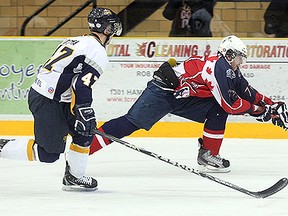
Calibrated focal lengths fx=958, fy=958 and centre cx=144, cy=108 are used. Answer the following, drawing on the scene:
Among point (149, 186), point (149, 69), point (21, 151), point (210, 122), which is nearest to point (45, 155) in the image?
point (21, 151)

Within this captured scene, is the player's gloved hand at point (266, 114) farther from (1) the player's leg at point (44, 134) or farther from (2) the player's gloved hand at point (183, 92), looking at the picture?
(1) the player's leg at point (44, 134)

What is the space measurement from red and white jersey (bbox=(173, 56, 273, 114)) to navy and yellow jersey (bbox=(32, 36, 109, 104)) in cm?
88

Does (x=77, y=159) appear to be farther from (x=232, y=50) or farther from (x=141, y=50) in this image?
(x=141, y=50)

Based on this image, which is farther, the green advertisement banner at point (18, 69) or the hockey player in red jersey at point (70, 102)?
the green advertisement banner at point (18, 69)

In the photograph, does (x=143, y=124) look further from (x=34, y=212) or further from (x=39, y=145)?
(x=34, y=212)

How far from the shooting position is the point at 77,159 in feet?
14.4

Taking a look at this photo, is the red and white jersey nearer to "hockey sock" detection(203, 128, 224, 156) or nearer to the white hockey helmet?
the white hockey helmet

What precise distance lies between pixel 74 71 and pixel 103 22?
0.94 feet

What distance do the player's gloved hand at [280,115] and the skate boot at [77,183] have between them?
1140 millimetres

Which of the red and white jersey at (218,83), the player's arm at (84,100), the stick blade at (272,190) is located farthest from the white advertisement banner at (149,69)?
the player's arm at (84,100)

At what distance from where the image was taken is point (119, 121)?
505 cm

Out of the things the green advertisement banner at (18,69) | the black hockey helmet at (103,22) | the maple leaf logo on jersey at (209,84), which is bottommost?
the green advertisement banner at (18,69)

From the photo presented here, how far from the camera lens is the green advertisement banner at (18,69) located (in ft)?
22.4

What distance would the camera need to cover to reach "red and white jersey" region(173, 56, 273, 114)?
4988mm
